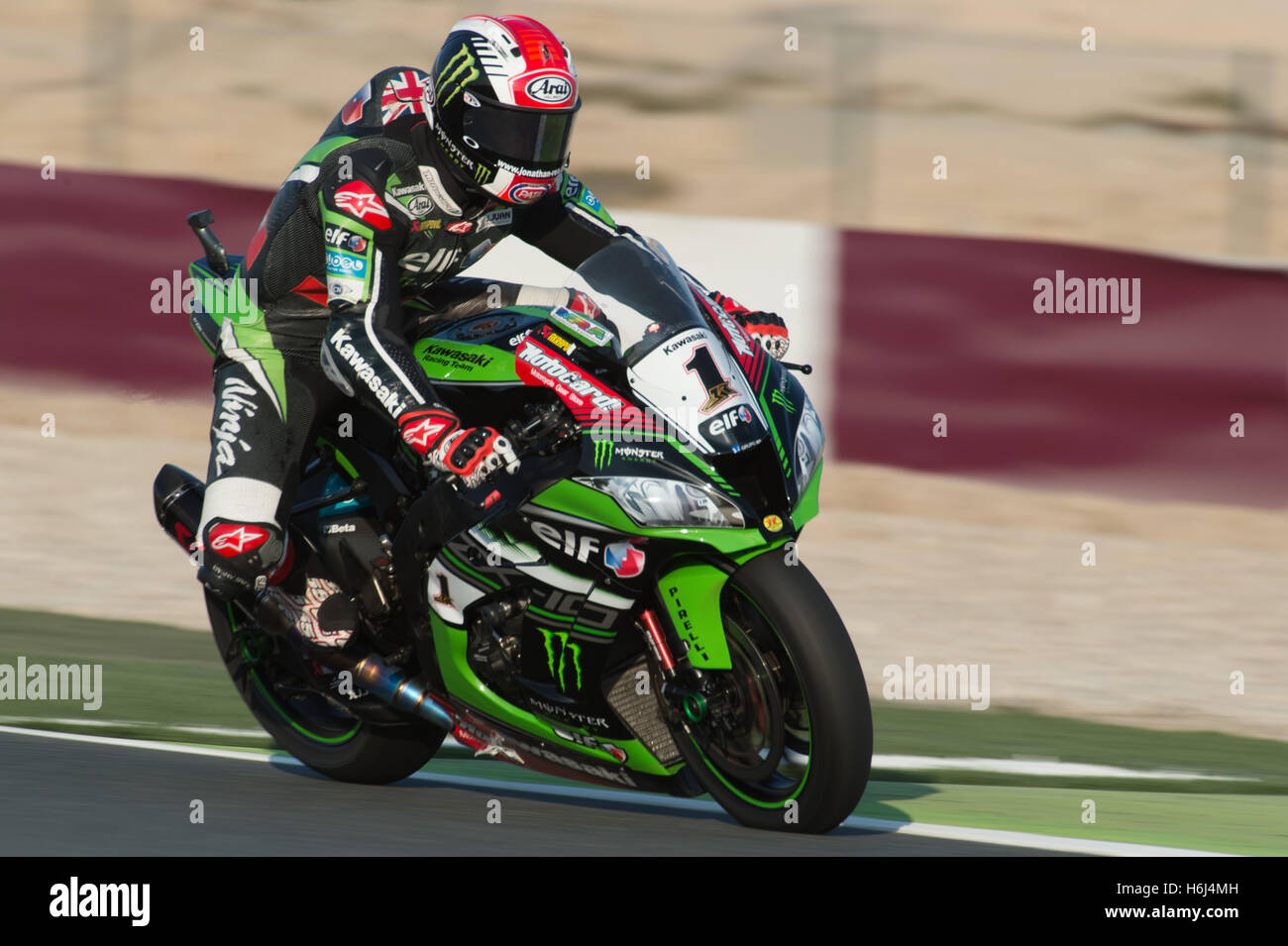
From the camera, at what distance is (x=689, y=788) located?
16.0 ft

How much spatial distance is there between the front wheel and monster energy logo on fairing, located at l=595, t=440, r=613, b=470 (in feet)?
1.45

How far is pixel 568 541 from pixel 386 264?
91 cm

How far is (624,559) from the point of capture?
471 cm

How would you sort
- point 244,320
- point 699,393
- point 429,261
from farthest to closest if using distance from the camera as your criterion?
point 244,320 < point 429,261 < point 699,393

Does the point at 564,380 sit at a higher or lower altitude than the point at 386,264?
lower

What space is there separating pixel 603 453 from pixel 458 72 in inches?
43.3

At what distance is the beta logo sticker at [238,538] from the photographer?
5285 mm

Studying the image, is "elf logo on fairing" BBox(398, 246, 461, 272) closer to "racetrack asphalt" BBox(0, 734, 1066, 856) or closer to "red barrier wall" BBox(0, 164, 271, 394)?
"racetrack asphalt" BBox(0, 734, 1066, 856)

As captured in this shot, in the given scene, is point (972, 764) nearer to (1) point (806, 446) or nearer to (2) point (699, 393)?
(1) point (806, 446)

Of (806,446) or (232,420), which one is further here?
(232,420)

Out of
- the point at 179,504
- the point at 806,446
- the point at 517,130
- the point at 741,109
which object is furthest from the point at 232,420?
the point at 741,109

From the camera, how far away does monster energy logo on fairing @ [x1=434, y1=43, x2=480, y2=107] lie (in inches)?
191

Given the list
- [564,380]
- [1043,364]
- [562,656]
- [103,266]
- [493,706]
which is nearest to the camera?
[564,380]

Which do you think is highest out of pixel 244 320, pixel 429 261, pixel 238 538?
pixel 429 261
